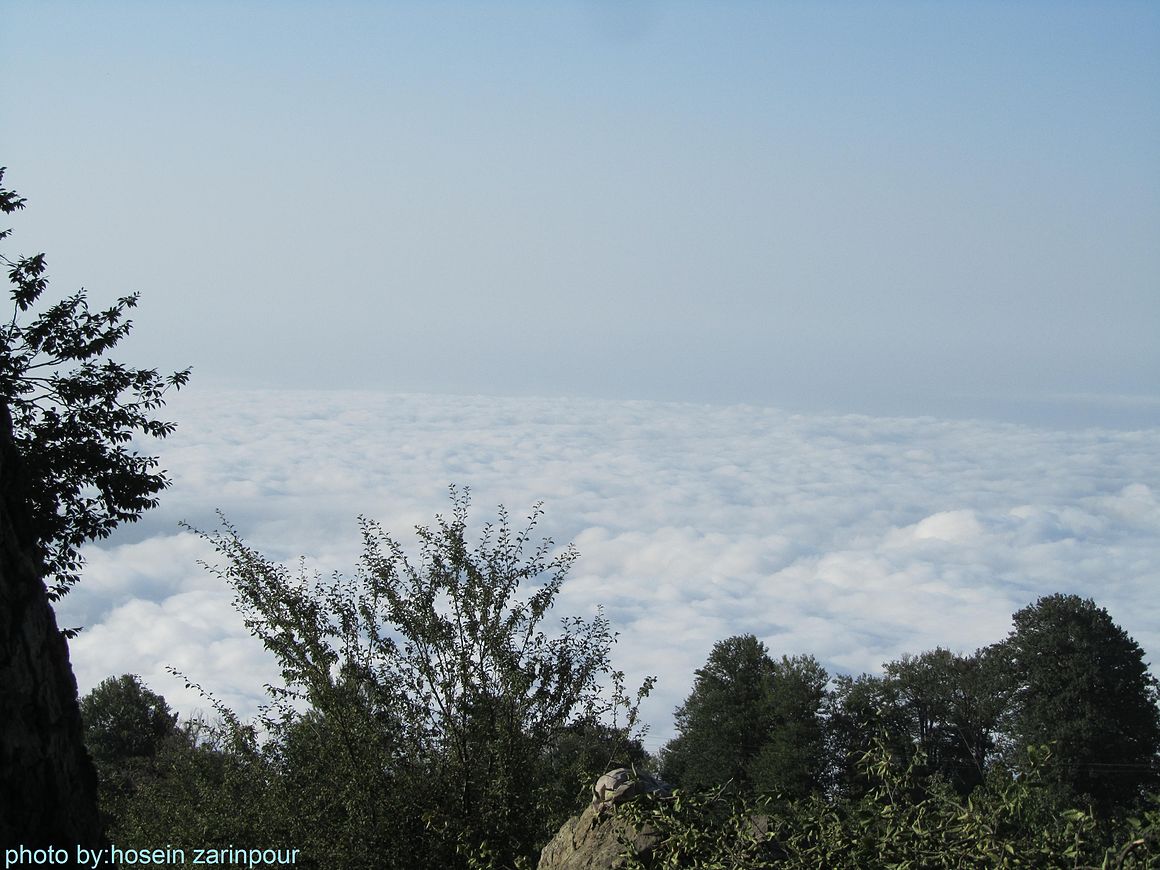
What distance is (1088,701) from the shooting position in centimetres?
4797

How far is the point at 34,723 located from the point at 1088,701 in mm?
48971

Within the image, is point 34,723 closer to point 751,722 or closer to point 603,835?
point 603,835

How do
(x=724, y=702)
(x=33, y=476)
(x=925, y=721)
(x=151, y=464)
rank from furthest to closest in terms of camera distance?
(x=925, y=721), (x=724, y=702), (x=151, y=464), (x=33, y=476)

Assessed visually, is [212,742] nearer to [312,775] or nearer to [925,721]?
[312,775]

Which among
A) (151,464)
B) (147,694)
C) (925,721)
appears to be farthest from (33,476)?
(925,721)

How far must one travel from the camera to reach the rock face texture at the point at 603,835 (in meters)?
8.11

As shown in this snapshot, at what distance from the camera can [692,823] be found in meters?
7.36

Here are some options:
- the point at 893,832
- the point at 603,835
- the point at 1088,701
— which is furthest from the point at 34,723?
the point at 1088,701

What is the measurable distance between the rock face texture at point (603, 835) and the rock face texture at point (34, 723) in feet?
11.4

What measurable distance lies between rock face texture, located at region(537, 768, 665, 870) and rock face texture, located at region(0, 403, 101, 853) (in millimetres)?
3465

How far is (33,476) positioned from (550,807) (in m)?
9.73

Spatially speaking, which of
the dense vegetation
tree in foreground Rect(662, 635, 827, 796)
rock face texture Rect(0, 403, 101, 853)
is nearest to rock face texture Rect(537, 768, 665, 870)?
the dense vegetation

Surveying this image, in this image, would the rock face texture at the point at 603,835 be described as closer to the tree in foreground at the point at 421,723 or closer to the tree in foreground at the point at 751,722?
the tree in foreground at the point at 421,723

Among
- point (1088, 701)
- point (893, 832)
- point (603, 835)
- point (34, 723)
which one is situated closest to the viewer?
point (893, 832)
